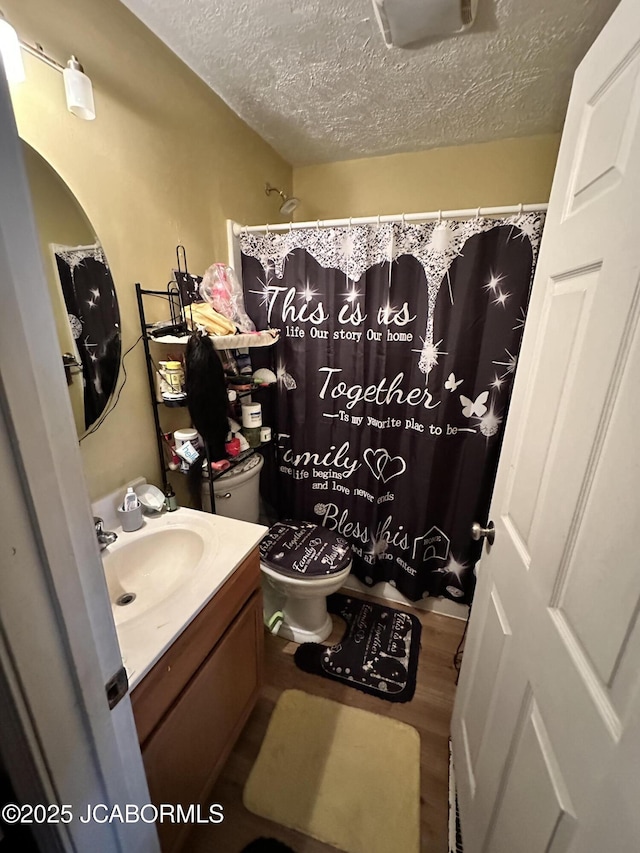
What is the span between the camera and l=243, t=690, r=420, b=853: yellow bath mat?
1.06m

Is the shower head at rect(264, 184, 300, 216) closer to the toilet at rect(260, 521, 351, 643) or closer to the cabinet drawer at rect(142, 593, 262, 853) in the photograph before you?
the toilet at rect(260, 521, 351, 643)

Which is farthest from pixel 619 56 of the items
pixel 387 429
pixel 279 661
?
pixel 279 661

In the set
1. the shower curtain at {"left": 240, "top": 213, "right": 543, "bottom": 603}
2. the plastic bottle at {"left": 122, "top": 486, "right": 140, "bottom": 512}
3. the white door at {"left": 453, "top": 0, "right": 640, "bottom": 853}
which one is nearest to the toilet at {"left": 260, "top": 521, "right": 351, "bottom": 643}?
the shower curtain at {"left": 240, "top": 213, "right": 543, "bottom": 603}

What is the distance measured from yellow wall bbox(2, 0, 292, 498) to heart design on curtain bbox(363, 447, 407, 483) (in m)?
0.97

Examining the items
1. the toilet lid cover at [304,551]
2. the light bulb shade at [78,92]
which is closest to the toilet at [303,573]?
the toilet lid cover at [304,551]

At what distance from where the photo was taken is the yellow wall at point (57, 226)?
87cm

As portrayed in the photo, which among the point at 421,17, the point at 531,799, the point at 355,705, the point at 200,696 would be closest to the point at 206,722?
the point at 200,696

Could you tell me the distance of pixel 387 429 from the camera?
1.68 metres

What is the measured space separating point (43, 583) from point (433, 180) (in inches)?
87.6

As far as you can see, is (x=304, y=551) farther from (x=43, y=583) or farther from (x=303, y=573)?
(x=43, y=583)

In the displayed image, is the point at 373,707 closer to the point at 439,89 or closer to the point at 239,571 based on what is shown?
the point at 239,571

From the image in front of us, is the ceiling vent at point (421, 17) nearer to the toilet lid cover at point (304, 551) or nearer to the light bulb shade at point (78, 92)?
the light bulb shade at point (78, 92)

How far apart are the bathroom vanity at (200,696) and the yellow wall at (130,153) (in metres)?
0.55

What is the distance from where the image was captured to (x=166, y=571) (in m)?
1.12
